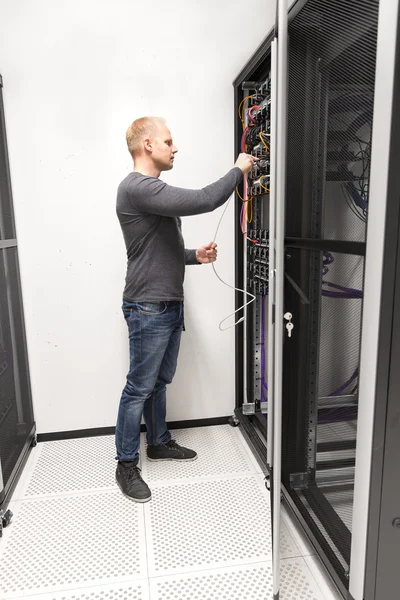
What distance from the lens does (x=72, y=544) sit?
177cm

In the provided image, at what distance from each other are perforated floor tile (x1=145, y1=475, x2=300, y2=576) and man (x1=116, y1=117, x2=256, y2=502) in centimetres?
15

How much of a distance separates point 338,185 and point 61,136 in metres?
1.64

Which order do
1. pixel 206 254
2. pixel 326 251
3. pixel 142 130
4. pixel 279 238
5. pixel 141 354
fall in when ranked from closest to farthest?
pixel 279 238 < pixel 326 251 < pixel 142 130 < pixel 141 354 < pixel 206 254

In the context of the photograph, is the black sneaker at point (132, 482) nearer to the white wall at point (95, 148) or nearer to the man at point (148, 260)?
the man at point (148, 260)

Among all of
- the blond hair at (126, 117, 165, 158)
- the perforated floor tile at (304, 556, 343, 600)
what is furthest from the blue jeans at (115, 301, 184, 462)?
the perforated floor tile at (304, 556, 343, 600)

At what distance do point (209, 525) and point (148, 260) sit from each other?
1.18 m

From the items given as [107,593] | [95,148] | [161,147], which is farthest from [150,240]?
[107,593]

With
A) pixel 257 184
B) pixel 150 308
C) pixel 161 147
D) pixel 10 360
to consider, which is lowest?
pixel 10 360

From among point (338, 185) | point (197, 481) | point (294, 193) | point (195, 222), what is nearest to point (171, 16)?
point (195, 222)

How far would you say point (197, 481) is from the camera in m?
2.18

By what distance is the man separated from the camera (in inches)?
72.4

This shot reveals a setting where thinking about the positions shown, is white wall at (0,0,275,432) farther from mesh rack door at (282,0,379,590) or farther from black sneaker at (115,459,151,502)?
mesh rack door at (282,0,379,590)

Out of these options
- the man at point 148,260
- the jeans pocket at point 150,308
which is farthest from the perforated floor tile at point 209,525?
the jeans pocket at point 150,308

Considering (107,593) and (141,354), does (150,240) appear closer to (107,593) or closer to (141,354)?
(141,354)
